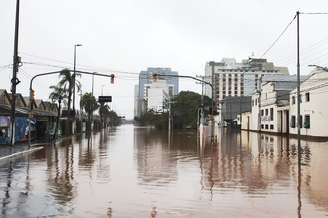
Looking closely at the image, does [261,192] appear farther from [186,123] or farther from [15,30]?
[186,123]

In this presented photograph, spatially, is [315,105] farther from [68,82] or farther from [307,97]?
[68,82]

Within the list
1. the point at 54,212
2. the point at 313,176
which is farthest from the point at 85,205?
the point at 313,176

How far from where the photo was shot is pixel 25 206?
1179 centimetres

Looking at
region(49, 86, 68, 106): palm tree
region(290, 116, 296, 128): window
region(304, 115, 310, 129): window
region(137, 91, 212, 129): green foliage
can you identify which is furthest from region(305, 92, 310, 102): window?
region(137, 91, 212, 129): green foliage

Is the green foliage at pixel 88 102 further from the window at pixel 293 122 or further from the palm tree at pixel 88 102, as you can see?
the window at pixel 293 122

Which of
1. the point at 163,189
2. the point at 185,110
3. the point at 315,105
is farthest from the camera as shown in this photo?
the point at 185,110

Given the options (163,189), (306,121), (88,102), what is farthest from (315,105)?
(88,102)

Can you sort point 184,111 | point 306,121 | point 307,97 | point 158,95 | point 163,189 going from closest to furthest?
point 163,189, point 306,121, point 307,97, point 184,111, point 158,95

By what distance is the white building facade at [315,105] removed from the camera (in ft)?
179

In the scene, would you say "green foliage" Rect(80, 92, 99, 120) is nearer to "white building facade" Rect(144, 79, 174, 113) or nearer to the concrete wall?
the concrete wall

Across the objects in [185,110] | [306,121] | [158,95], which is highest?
[158,95]

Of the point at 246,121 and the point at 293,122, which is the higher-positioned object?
the point at 246,121

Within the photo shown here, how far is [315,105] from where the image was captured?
56.2 meters

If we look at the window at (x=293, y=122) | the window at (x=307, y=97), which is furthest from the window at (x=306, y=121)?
the window at (x=293, y=122)
